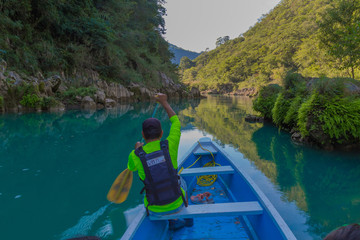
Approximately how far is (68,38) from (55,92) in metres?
6.71

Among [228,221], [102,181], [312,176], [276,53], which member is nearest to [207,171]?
[228,221]

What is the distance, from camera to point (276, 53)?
55812 mm

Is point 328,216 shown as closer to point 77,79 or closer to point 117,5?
point 77,79

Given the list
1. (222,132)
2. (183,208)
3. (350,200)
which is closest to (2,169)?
(183,208)

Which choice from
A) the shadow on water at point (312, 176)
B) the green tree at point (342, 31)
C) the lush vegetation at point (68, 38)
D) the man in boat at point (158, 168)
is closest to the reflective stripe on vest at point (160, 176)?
the man in boat at point (158, 168)

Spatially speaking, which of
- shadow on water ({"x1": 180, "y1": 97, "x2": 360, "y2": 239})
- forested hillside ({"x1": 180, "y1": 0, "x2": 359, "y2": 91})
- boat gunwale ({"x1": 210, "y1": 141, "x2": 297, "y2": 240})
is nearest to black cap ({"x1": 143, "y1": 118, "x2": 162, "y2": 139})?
boat gunwale ({"x1": 210, "y1": 141, "x2": 297, "y2": 240})

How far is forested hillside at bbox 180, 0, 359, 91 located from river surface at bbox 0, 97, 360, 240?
16.1 metres

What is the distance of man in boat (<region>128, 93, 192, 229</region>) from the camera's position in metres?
2.06

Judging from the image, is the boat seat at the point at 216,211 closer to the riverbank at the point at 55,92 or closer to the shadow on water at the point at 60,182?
the shadow on water at the point at 60,182

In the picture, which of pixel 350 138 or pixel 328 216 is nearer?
pixel 328 216

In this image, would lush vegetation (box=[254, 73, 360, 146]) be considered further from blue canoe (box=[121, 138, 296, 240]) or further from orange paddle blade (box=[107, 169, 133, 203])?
orange paddle blade (box=[107, 169, 133, 203])

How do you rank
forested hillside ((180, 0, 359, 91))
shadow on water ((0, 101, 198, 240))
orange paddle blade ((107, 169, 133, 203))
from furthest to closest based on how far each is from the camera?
1. forested hillside ((180, 0, 359, 91))
2. shadow on water ((0, 101, 198, 240))
3. orange paddle blade ((107, 169, 133, 203))

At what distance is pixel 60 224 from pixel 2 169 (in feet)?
10.1

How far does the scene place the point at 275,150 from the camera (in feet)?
22.6
